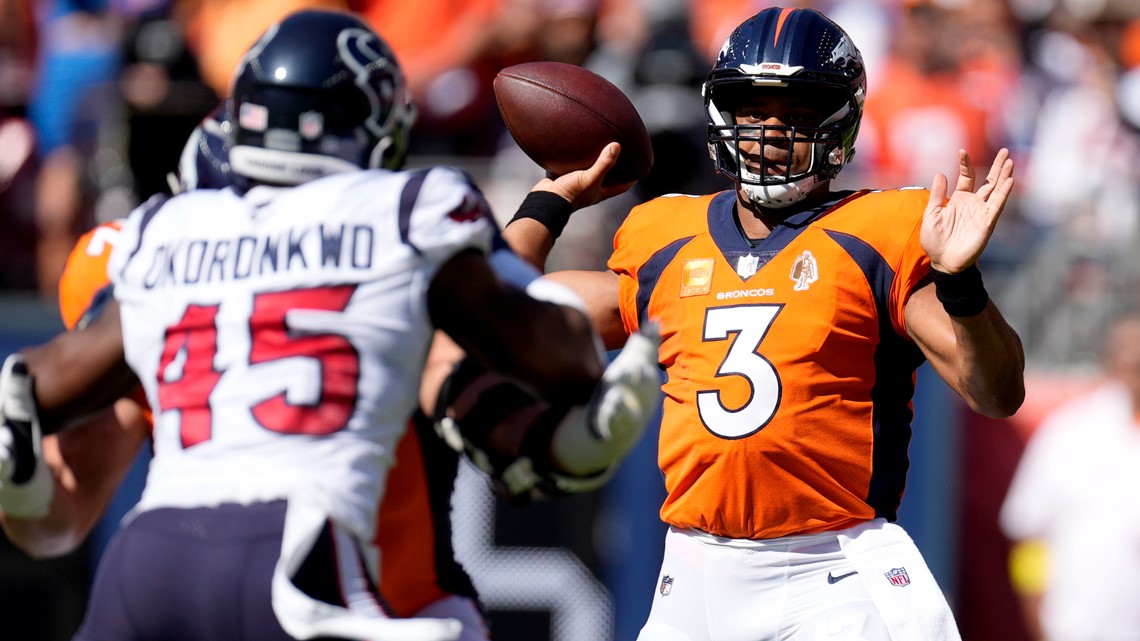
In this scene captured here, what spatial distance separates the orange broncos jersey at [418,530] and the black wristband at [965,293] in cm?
106

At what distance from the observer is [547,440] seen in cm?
277

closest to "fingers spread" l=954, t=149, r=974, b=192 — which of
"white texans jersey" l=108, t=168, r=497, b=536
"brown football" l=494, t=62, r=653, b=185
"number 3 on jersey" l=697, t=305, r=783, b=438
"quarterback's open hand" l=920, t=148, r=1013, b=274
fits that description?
"quarterback's open hand" l=920, t=148, r=1013, b=274

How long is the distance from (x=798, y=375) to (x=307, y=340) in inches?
49.1

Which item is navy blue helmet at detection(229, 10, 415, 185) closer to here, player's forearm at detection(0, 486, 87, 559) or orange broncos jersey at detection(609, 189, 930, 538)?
orange broncos jersey at detection(609, 189, 930, 538)

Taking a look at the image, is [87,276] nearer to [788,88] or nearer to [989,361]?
[788,88]

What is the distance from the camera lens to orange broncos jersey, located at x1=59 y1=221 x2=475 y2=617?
2.80 meters

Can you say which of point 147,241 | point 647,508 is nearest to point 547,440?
point 147,241

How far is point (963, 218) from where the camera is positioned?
10.8 ft

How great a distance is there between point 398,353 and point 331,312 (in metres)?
0.14

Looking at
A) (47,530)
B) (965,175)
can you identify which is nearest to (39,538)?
(47,530)

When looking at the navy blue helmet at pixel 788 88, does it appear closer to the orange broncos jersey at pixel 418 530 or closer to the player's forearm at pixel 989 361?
the player's forearm at pixel 989 361

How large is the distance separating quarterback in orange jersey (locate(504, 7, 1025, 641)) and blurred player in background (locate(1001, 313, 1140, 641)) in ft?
11.8

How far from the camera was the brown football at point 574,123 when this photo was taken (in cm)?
366

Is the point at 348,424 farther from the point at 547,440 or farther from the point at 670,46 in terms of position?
the point at 670,46
